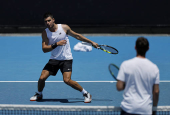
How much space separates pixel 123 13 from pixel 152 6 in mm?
1301

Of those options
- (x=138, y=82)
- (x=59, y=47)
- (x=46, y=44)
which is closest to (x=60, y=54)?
(x=59, y=47)

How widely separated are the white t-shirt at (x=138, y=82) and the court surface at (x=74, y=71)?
2739 mm

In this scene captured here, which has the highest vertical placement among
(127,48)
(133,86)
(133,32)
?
(133,32)

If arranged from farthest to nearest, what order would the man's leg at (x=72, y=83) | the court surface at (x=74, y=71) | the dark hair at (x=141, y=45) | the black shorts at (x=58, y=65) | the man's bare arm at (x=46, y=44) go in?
the court surface at (x=74, y=71) → the black shorts at (x=58, y=65) → the man's leg at (x=72, y=83) → the man's bare arm at (x=46, y=44) → the dark hair at (x=141, y=45)

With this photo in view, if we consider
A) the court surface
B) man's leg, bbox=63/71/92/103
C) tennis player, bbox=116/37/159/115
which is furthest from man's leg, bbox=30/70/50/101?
tennis player, bbox=116/37/159/115

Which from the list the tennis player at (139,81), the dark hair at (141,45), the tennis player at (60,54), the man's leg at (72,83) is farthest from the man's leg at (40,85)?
the dark hair at (141,45)

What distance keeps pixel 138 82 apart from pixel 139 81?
13 mm

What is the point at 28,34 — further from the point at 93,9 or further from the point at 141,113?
the point at 141,113

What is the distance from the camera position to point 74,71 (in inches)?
344

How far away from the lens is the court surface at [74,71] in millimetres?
6320

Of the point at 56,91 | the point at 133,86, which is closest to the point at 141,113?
the point at 133,86

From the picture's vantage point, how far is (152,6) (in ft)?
48.8

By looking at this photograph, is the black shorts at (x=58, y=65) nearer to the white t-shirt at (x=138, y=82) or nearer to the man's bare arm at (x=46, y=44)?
the man's bare arm at (x=46, y=44)

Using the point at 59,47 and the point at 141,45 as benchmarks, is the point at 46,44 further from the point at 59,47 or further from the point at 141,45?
the point at 141,45
